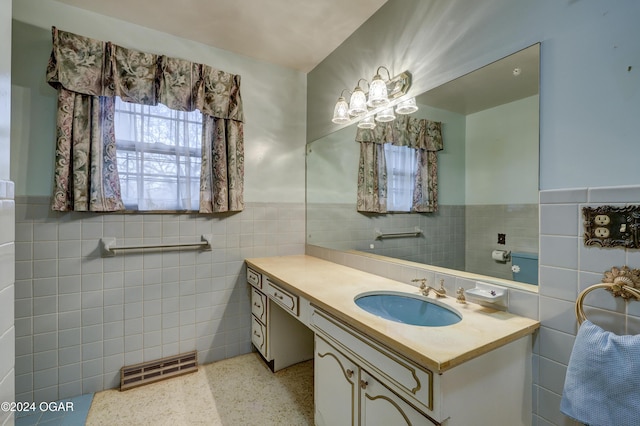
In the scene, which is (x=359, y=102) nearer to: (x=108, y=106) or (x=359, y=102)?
(x=359, y=102)

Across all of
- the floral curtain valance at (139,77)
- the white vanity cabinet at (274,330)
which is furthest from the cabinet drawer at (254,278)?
the floral curtain valance at (139,77)

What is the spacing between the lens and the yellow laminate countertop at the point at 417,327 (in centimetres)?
85

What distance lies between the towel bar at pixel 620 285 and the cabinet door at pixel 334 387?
84cm

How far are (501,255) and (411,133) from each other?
85 cm

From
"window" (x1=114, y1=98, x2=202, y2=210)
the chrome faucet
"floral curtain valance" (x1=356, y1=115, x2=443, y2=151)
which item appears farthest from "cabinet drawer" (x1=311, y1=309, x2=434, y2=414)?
"window" (x1=114, y1=98, x2=202, y2=210)

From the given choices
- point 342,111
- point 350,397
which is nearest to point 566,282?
point 350,397

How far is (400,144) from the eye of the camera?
179 centimetres

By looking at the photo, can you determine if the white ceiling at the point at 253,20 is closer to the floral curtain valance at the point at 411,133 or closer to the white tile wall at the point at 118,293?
the floral curtain valance at the point at 411,133

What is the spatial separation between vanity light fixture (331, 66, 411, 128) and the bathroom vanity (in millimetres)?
1126

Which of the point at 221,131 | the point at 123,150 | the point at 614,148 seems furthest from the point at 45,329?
the point at 614,148

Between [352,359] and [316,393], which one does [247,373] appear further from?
[352,359]

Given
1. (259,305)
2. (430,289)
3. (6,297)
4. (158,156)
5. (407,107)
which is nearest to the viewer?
(6,297)

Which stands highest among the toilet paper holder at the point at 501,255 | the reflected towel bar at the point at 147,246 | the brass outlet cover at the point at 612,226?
the brass outlet cover at the point at 612,226

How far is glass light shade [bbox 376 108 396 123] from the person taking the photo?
1.76 metres
